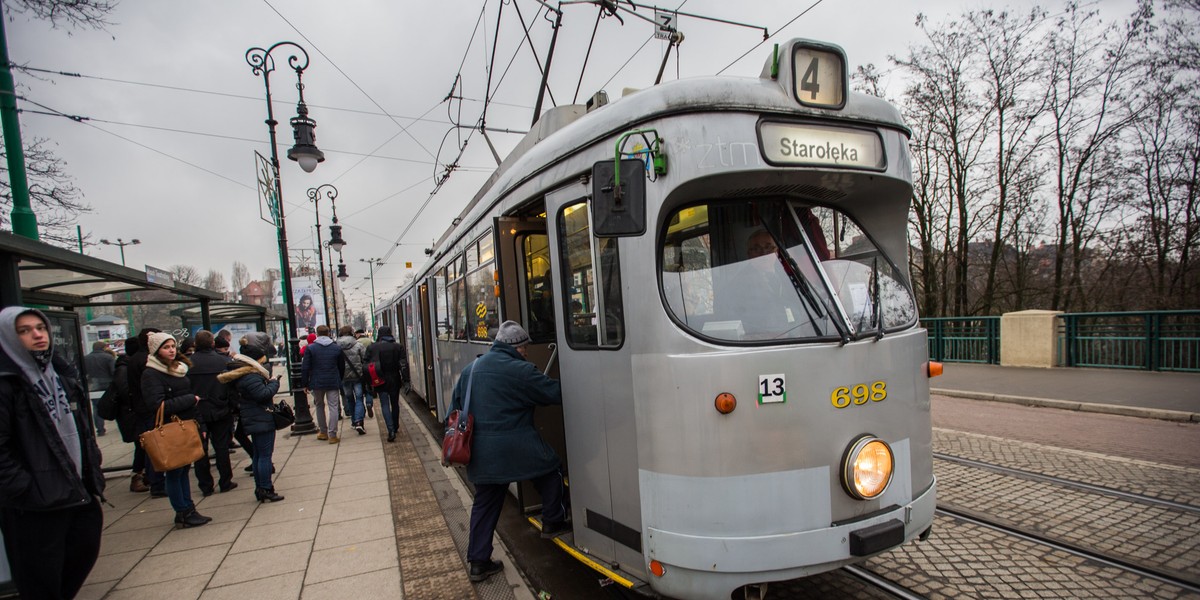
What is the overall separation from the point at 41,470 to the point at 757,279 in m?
4.01

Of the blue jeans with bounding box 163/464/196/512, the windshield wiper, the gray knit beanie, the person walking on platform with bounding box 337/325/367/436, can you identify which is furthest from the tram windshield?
the person walking on platform with bounding box 337/325/367/436

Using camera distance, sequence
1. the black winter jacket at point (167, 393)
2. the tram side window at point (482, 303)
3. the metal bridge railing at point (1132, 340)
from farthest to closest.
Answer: the metal bridge railing at point (1132, 340)
the black winter jacket at point (167, 393)
the tram side window at point (482, 303)

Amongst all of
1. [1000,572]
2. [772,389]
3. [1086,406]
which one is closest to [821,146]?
[772,389]

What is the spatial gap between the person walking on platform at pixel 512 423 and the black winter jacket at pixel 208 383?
11.1 ft

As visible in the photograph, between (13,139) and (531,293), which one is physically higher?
(13,139)

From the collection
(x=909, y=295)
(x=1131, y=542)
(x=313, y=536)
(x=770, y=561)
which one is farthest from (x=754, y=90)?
(x=313, y=536)

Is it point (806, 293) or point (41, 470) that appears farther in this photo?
point (41, 470)

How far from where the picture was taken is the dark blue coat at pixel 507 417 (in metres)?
3.61

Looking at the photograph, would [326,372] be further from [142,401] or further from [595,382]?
[595,382]

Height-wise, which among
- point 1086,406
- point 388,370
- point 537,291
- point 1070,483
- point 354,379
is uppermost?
point 537,291

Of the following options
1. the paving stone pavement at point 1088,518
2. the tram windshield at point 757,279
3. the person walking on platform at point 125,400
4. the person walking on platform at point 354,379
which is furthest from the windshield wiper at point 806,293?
the person walking on platform at point 354,379

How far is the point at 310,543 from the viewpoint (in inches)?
185

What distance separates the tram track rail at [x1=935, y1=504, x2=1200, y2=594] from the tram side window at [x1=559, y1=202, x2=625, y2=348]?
3553mm

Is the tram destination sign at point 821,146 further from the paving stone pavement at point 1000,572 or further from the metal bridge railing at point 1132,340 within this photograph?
the metal bridge railing at point 1132,340
